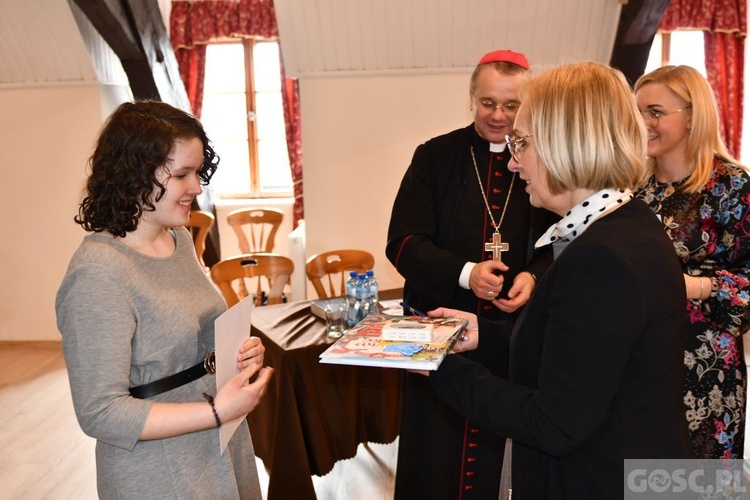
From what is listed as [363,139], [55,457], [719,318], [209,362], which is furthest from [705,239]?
[55,457]

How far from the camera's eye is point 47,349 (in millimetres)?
5461

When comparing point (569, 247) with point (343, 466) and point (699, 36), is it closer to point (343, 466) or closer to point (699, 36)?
point (343, 466)

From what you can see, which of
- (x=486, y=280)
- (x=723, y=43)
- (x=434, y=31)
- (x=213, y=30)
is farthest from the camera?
(x=213, y=30)

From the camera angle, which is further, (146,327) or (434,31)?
(434,31)

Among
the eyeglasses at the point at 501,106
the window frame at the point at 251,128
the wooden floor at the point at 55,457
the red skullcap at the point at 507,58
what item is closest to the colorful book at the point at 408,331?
the eyeglasses at the point at 501,106

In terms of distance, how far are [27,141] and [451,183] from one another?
416 centimetres

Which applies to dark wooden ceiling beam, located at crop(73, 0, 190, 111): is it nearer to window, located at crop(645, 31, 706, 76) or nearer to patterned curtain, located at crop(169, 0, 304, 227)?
patterned curtain, located at crop(169, 0, 304, 227)

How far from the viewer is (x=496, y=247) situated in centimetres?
228

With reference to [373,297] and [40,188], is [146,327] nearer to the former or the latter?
[373,297]

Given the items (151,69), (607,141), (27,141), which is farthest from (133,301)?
(27,141)

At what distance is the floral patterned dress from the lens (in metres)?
2.12

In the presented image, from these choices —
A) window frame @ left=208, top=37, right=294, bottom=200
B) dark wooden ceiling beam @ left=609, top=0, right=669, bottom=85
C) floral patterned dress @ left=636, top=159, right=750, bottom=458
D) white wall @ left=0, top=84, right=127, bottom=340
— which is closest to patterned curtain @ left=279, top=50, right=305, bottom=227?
window frame @ left=208, top=37, right=294, bottom=200

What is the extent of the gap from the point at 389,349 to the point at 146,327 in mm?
529

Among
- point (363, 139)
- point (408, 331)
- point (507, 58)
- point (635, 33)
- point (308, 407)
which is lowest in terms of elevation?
point (308, 407)
